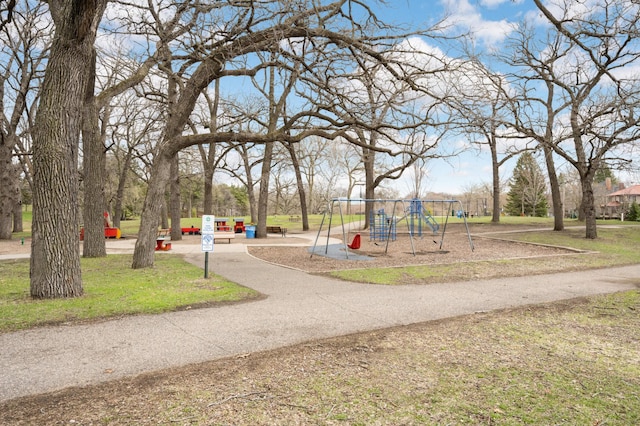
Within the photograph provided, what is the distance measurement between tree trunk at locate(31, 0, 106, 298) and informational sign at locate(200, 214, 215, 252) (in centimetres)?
246

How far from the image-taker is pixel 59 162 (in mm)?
7285

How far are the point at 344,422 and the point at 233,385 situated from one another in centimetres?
117

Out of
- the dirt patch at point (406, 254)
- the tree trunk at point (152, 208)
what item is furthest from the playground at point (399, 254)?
the tree trunk at point (152, 208)

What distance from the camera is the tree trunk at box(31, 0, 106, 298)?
23.5 feet

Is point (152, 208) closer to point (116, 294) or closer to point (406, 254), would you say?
point (116, 294)

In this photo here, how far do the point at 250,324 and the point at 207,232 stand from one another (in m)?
3.88

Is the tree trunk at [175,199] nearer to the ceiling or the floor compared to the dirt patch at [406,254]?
nearer to the ceiling

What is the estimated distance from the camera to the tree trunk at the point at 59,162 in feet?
23.5

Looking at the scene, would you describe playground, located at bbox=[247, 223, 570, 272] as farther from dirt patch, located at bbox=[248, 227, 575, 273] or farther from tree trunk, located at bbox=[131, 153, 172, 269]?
tree trunk, located at bbox=[131, 153, 172, 269]

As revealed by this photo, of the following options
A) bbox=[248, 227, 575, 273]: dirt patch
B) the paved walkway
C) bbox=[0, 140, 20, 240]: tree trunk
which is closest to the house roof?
bbox=[248, 227, 575, 273]: dirt patch

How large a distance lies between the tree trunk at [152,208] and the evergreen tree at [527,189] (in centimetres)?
4937

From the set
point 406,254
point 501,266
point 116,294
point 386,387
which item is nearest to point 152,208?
point 116,294

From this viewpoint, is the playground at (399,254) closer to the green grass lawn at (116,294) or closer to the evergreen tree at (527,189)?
the green grass lawn at (116,294)

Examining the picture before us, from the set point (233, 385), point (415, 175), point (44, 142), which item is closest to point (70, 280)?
point (44, 142)
